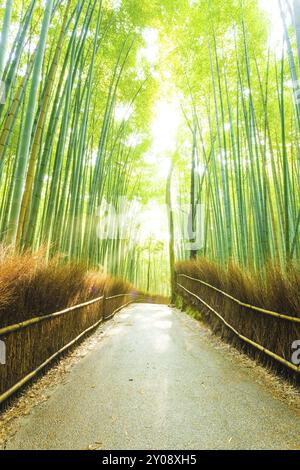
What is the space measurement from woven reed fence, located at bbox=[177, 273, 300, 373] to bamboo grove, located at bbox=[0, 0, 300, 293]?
637mm

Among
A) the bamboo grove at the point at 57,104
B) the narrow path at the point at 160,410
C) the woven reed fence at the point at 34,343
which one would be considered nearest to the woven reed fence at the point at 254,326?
the narrow path at the point at 160,410

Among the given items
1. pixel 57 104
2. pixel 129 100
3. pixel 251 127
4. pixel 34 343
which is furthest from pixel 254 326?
pixel 129 100

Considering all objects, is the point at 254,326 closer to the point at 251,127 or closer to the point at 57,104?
the point at 251,127

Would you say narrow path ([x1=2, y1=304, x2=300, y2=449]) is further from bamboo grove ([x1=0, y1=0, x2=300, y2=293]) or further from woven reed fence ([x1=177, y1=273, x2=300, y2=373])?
bamboo grove ([x1=0, y1=0, x2=300, y2=293])

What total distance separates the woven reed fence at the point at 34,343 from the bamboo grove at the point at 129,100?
27.3 inches

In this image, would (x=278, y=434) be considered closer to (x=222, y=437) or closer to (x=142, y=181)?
(x=222, y=437)

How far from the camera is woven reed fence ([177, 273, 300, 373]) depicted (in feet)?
6.31

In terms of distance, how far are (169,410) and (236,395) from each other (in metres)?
0.53

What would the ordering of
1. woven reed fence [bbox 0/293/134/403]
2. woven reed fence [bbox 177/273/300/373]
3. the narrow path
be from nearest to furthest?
the narrow path
woven reed fence [bbox 0/293/134/403]
woven reed fence [bbox 177/273/300/373]

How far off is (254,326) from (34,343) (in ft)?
6.58

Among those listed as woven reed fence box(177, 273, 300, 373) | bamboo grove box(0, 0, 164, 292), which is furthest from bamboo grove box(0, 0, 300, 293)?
woven reed fence box(177, 273, 300, 373)
